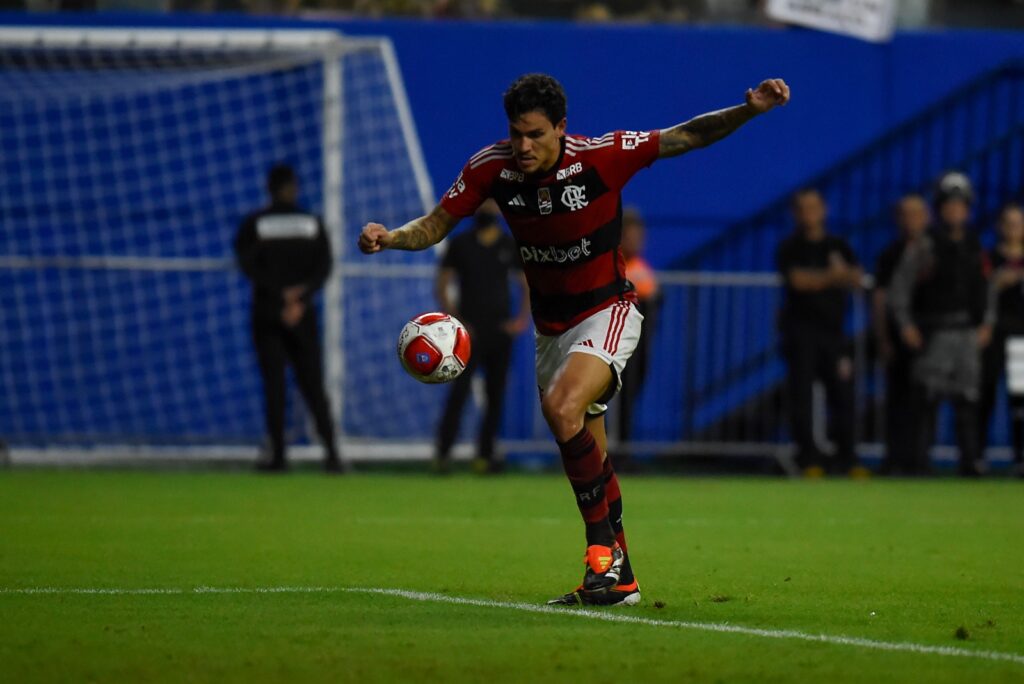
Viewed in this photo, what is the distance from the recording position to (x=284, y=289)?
16.6 m

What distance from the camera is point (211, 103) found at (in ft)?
64.4

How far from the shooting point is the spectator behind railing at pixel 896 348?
17047 mm

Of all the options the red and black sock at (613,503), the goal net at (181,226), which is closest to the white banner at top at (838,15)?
the goal net at (181,226)

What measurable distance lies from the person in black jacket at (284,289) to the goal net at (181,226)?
39.4 inches

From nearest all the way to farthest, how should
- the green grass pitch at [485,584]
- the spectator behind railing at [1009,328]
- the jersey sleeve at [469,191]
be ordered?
1. the green grass pitch at [485,584]
2. the jersey sleeve at [469,191]
3. the spectator behind railing at [1009,328]

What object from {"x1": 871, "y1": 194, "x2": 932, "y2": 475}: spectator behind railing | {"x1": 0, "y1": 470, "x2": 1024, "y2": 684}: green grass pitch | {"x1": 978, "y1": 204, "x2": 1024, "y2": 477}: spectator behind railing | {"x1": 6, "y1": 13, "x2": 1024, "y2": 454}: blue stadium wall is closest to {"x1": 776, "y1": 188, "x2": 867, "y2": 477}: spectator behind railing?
{"x1": 871, "y1": 194, "x2": 932, "y2": 475}: spectator behind railing

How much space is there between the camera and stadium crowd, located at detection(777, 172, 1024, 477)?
1680cm

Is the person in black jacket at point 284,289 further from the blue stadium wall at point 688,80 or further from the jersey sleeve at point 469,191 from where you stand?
the jersey sleeve at point 469,191

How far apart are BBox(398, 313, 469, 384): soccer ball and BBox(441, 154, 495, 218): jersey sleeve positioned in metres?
0.57

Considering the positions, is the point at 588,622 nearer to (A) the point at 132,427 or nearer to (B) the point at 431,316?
(B) the point at 431,316

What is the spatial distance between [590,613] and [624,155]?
6.91 feet

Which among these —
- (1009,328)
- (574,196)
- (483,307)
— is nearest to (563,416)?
(574,196)

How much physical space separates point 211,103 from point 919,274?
7.82 m

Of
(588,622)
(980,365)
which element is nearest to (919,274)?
(980,365)
